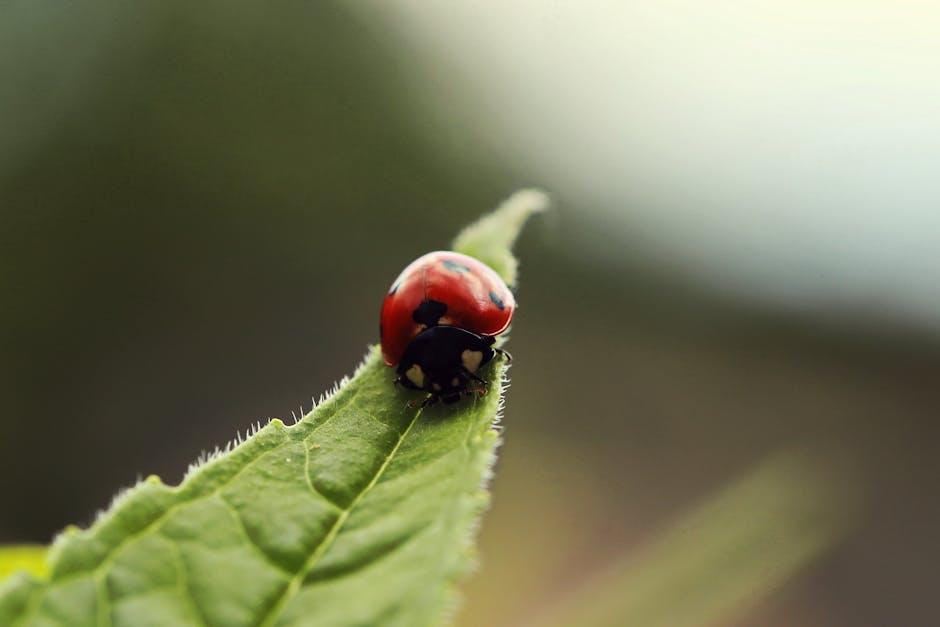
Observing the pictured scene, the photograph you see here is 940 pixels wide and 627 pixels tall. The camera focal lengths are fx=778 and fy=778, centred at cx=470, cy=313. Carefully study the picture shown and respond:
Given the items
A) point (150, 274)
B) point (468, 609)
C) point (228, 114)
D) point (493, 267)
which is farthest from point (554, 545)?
point (228, 114)

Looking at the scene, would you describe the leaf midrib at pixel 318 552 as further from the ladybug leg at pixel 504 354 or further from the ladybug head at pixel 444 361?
the ladybug leg at pixel 504 354

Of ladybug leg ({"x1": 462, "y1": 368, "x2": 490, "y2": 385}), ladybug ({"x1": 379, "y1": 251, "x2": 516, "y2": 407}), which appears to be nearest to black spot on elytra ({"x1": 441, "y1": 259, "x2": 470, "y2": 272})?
ladybug ({"x1": 379, "y1": 251, "x2": 516, "y2": 407})

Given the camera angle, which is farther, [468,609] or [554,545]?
[554,545]

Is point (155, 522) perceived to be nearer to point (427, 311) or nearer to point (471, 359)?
point (471, 359)

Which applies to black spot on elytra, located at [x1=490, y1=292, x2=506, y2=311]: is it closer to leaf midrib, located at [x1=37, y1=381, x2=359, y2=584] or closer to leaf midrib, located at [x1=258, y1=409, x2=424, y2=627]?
leaf midrib, located at [x1=258, y1=409, x2=424, y2=627]

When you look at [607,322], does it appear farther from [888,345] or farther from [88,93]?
[88,93]

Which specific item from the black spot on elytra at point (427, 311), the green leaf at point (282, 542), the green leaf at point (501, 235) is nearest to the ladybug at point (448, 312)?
the black spot on elytra at point (427, 311)

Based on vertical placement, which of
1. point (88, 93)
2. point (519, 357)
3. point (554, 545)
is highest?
point (88, 93)

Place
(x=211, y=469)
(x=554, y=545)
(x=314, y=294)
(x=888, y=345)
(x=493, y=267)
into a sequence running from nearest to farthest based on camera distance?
(x=211, y=469)
(x=493, y=267)
(x=554, y=545)
(x=314, y=294)
(x=888, y=345)
